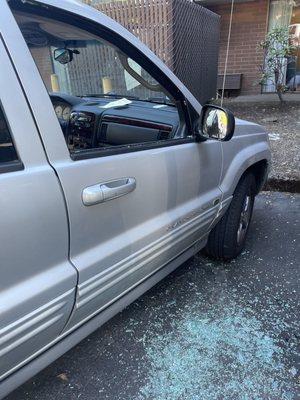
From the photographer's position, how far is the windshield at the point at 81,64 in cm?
160

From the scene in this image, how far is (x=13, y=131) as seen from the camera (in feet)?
4.24

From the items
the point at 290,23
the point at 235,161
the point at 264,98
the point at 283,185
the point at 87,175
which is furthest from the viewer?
the point at 290,23

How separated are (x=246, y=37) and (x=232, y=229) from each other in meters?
8.69

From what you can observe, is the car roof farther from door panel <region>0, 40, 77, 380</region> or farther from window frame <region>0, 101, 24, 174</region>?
window frame <region>0, 101, 24, 174</region>

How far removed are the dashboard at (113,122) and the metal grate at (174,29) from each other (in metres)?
5.60

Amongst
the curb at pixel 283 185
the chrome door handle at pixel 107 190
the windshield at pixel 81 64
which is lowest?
the curb at pixel 283 185

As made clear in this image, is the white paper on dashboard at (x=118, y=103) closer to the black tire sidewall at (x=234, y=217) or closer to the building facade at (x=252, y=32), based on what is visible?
the black tire sidewall at (x=234, y=217)

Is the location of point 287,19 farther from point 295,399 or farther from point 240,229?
point 295,399

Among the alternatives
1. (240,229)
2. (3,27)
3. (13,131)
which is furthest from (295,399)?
(3,27)

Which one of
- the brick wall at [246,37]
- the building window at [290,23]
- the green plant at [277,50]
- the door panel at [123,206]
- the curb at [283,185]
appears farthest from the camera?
the brick wall at [246,37]

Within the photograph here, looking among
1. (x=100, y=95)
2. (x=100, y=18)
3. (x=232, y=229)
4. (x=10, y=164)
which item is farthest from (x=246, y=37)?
Answer: (x=10, y=164)

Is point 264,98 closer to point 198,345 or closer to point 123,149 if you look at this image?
point 198,345

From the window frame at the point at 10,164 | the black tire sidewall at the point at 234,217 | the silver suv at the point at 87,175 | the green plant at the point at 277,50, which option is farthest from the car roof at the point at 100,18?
the green plant at the point at 277,50

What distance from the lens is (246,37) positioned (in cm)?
1009
